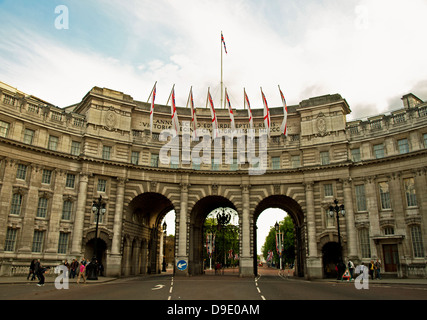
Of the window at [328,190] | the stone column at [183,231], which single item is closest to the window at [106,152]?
the stone column at [183,231]

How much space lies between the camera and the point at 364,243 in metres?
38.6

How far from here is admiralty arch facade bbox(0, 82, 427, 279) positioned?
118 ft

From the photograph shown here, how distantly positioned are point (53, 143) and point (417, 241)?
38.9 m

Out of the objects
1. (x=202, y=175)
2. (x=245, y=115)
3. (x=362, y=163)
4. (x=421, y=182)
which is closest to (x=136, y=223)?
(x=202, y=175)

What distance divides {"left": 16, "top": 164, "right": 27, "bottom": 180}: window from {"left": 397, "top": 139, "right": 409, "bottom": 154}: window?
39.0 meters

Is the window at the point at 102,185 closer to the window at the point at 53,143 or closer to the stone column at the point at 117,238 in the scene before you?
the stone column at the point at 117,238

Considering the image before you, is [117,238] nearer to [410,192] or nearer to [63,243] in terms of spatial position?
[63,243]

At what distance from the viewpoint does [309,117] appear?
44.7 m

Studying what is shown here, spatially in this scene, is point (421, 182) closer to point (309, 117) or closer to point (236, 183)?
point (309, 117)

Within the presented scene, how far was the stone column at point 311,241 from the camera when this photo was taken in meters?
39.5

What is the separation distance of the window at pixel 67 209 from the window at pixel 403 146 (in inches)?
1413

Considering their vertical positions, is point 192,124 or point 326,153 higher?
point 192,124

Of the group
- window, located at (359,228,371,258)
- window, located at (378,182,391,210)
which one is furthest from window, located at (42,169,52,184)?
window, located at (378,182,391,210)
